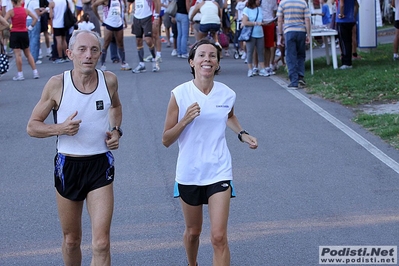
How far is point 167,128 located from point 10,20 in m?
12.0

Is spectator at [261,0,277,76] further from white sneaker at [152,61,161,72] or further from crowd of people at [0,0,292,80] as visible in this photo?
white sneaker at [152,61,161,72]

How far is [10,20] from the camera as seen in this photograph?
52.2 feet

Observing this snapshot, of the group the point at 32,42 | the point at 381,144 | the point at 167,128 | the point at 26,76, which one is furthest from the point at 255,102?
the point at 32,42

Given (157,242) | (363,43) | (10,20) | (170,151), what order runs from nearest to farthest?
(157,242)
(170,151)
(10,20)
(363,43)

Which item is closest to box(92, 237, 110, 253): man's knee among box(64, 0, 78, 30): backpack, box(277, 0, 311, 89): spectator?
box(277, 0, 311, 89): spectator

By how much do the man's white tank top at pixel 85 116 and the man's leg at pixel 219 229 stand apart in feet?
2.78

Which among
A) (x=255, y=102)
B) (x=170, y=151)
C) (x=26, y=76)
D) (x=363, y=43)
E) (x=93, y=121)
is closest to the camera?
(x=93, y=121)

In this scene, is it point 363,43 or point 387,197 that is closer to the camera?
point 387,197

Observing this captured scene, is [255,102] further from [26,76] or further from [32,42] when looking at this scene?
[32,42]

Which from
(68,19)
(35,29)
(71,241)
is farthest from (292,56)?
(71,241)

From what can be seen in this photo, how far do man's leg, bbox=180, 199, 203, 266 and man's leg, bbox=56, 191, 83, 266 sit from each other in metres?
0.73

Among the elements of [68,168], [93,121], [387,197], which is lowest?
[387,197]

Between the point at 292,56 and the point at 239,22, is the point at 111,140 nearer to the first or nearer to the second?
the point at 292,56

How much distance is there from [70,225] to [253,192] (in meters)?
3.02
